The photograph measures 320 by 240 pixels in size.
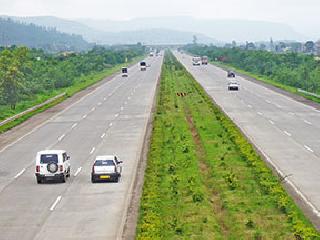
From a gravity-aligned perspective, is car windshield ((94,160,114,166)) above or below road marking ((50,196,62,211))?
above

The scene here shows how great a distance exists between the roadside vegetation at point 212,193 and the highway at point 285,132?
1218mm

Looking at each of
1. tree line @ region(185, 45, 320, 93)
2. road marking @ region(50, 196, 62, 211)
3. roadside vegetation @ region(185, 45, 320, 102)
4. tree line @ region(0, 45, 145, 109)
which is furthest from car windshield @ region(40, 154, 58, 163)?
tree line @ region(185, 45, 320, 93)

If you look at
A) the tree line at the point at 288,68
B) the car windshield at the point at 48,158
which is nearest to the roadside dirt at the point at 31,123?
the car windshield at the point at 48,158

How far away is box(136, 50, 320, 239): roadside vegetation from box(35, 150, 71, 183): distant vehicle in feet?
15.3

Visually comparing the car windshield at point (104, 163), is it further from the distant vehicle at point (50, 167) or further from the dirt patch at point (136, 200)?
the distant vehicle at point (50, 167)

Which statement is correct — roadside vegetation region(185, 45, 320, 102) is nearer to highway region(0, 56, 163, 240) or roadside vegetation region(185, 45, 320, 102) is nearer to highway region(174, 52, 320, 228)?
highway region(174, 52, 320, 228)

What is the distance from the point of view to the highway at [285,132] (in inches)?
1485

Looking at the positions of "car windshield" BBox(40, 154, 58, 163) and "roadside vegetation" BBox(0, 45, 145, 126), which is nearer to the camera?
"car windshield" BBox(40, 154, 58, 163)

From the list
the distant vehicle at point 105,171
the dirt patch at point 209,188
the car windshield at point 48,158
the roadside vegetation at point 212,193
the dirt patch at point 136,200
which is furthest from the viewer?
the car windshield at point 48,158

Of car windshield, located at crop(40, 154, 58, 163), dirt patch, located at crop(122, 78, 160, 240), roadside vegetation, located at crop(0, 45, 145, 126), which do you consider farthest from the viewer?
roadside vegetation, located at crop(0, 45, 145, 126)

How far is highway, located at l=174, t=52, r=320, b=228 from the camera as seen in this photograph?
37.7 metres

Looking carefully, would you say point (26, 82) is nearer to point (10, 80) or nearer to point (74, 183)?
point (10, 80)

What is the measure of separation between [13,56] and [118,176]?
76035 mm

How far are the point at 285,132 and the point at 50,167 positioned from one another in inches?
1023
